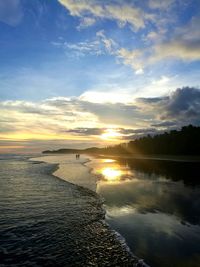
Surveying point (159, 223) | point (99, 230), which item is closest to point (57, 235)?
point (99, 230)

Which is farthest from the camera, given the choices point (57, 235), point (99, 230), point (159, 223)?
point (159, 223)

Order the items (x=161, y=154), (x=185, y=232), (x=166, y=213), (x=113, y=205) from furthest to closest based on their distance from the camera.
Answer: (x=161, y=154) → (x=113, y=205) → (x=166, y=213) → (x=185, y=232)

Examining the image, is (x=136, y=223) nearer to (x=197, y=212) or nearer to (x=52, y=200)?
(x=197, y=212)

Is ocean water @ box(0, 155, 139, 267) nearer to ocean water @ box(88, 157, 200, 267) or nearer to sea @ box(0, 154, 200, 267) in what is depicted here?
sea @ box(0, 154, 200, 267)

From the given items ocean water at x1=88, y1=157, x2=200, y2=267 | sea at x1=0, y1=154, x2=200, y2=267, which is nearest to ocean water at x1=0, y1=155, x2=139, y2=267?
sea at x1=0, y1=154, x2=200, y2=267

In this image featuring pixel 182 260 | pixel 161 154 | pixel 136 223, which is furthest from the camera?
pixel 161 154

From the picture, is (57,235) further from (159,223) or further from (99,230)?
(159,223)

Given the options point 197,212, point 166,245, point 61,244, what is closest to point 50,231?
point 61,244

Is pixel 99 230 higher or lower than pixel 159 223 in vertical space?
lower

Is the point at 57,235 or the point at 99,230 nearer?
the point at 57,235

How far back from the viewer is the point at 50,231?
13734mm

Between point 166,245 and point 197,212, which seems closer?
point 166,245

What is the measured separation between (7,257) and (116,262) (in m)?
4.27

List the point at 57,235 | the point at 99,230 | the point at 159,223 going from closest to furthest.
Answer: the point at 57,235, the point at 99,230, the point at 159,223
